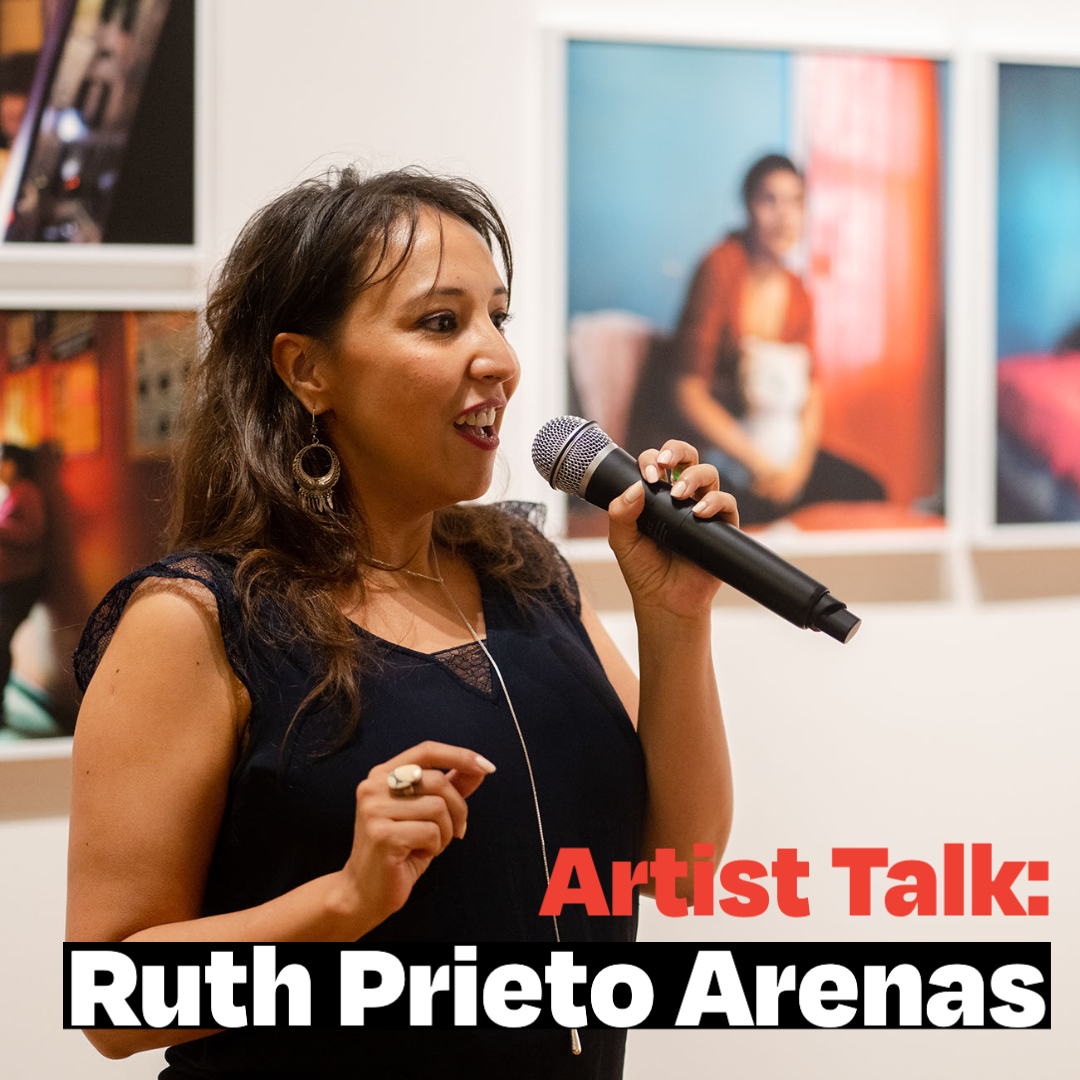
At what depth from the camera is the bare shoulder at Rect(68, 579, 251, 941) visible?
40.5 inches

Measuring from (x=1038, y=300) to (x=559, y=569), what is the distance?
3.40 feet

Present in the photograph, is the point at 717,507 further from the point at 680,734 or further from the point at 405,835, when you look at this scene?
the point at 405,835

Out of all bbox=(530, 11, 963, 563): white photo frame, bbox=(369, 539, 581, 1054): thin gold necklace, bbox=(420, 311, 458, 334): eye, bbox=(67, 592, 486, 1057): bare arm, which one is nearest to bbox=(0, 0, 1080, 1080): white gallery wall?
bbox=(530, 11, 963, 563): white photo frame

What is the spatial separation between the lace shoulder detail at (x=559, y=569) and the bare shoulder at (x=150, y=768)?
444 mm

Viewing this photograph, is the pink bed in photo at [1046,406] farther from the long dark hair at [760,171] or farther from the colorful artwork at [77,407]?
the colorful artwork at [77,407]

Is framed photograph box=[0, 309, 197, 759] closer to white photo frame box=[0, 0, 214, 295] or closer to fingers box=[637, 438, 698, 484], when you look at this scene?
white photo frame box=[0, 0, 214, 295]

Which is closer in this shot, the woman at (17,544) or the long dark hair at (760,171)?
the woman at (17,544)

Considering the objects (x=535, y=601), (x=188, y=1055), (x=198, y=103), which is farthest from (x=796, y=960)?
(x=198, y=103)

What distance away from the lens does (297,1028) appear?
3.62 feet

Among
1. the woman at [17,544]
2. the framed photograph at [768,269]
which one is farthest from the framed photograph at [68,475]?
the framed photograph at [768,269]

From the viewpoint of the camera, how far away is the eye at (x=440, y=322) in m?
1.16

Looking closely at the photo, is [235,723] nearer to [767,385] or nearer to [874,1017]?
[874,1017]

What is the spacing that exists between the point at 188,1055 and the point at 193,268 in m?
1.05

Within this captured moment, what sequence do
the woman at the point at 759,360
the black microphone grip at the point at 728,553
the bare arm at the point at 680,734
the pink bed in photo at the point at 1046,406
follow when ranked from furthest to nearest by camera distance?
the pink bed in photo at the point at 1046,406, the woman at the point at 759,360, the bare arm at the point at 680,734, the black microphone grip at the point at 728,553
